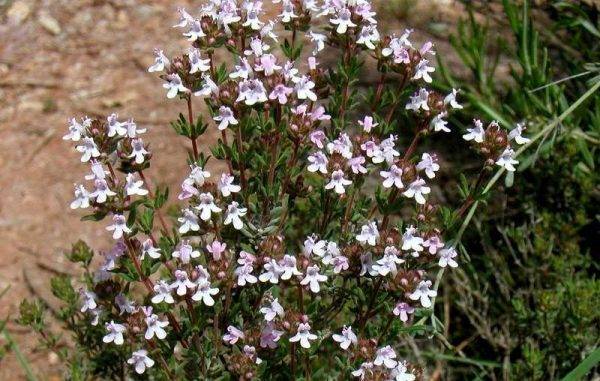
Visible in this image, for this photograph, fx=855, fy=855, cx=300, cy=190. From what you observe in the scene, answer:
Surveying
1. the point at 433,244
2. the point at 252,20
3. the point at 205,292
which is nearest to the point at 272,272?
the point at 205,292

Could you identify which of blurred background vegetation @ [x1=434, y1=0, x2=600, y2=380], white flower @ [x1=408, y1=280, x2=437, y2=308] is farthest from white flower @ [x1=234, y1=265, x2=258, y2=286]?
blurred background vegetation @ [x1=434, y1=0, x2=600, y2=380]

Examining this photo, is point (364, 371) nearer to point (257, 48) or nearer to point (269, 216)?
point (269, 216)

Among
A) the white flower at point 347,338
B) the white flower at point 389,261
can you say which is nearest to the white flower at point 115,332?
the white flower at point 347,338

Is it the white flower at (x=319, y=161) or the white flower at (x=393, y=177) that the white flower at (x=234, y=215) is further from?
the white flower at (x=393, y=177)

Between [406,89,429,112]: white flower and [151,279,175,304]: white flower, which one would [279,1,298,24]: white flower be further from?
[151,279,175,304]: white flower

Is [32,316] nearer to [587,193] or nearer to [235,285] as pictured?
[235,285]

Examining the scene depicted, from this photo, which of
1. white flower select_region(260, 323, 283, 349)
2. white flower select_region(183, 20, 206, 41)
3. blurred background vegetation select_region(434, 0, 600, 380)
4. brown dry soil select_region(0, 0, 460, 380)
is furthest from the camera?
brown dry soil select_region(0, 0, 460, 380)

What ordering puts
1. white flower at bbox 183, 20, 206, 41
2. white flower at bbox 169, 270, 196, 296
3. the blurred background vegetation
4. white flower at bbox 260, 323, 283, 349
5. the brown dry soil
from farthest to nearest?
1. the brown dry soil
2. the blurred background vegetation
3. white flower at bbox 183, 20, 206, 41
4. white flower at bbox 260, 323, 283, 349
5. white flower at bbox 169, 270, 196, 296
